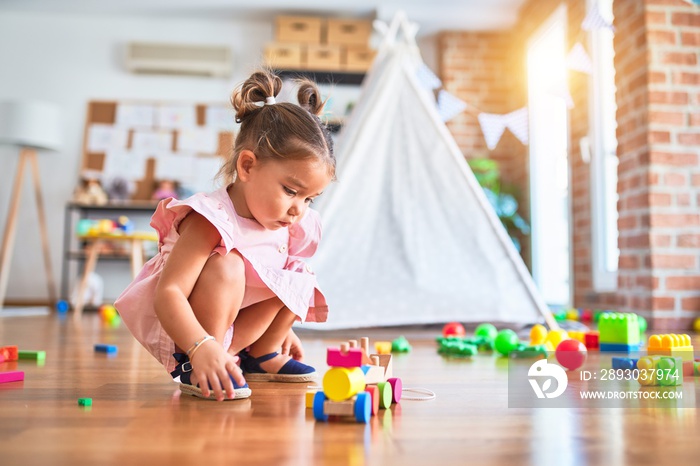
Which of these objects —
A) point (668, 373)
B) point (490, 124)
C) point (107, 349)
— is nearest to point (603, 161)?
point (490, 124)

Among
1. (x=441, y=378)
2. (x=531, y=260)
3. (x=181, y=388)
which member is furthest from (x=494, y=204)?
(x=181, y=388)

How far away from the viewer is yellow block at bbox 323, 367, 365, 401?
32.4 inches

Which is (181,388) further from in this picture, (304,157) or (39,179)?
(39,179)

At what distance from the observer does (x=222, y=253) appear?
104cm

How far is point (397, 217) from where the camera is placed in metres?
2.52

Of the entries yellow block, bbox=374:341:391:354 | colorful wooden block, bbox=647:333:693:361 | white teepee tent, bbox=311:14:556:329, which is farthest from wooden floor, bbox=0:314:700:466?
white teepee tent, bbox=311:14:556:329

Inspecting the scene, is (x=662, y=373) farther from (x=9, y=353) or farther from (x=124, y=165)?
(x=124, y=165)

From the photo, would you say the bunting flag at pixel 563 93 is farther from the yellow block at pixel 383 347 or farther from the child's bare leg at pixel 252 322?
the child's bare leg at pixel 252 322

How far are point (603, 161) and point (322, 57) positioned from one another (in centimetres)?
210

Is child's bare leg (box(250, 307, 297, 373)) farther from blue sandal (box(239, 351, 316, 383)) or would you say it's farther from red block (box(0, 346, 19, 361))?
red block (box(0, 346, 19, 361))

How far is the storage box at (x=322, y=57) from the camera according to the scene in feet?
15.0

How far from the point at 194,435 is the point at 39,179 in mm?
4517

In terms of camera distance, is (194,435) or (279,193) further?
(279,193)

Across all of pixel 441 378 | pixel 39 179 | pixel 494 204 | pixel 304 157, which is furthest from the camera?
pixel 39 179
